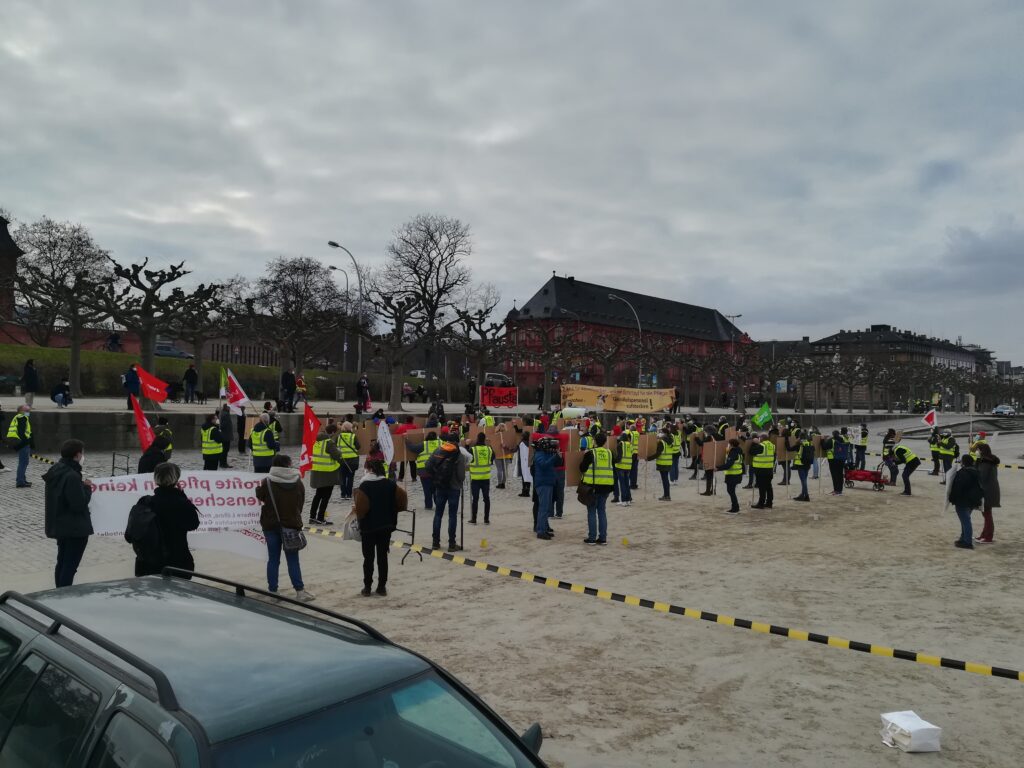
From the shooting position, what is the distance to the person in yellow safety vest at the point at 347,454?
16.7 meters

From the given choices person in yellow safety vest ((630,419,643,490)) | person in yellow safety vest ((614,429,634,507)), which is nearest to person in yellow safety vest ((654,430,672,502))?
person in yellow safety vest ((630,419,643,490))

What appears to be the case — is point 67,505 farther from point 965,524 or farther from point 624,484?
point 965,524

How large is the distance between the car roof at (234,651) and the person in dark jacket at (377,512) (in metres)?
5.48

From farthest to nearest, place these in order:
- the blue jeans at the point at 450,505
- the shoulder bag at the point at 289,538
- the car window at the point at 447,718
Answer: the blue jeans at the point at 450,505
the shoulder bag at the point at 289,538
the car window at the point at 447,718

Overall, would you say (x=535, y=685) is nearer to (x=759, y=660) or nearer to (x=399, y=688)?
(x=759, y=660)

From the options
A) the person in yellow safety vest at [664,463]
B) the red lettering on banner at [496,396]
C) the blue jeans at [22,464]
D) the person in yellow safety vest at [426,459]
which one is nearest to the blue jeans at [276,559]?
the person in yellow safety vest at [426,459]

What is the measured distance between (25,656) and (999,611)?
10656 mm

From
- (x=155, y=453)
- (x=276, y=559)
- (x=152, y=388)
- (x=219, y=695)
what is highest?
(x=152, y=388)

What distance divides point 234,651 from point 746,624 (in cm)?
679

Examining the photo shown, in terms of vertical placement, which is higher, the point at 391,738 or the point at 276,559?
the point at 391,738

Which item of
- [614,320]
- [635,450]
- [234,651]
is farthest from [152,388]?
[614,320]

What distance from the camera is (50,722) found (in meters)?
2.79

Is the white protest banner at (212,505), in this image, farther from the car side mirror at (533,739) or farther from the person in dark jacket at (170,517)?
the car side mirror at (533,739)

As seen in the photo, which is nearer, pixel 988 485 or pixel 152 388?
pixel 988 485
